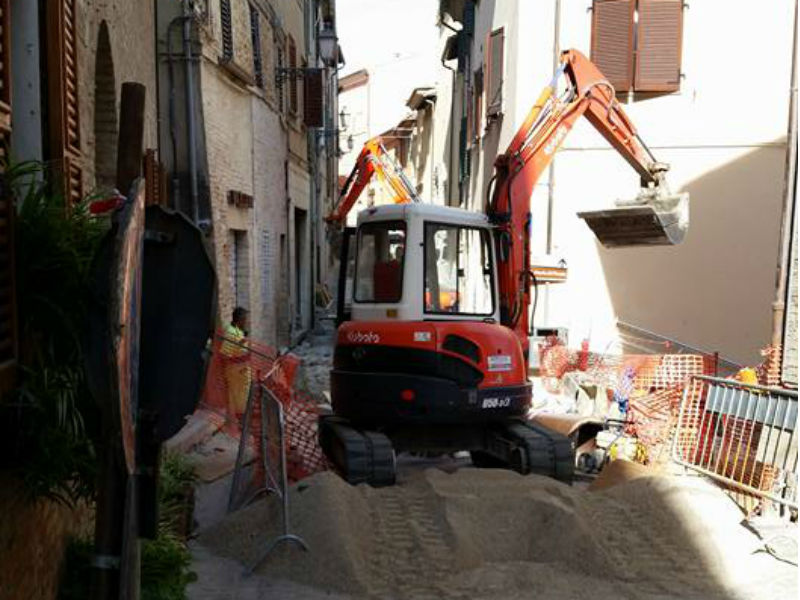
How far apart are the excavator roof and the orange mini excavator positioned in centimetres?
1

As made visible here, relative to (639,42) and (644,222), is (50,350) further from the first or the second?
(639,42)

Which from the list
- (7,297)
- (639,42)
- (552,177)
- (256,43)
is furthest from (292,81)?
(7,297)

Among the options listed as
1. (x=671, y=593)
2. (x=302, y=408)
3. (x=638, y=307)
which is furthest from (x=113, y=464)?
(x=638, y=307)

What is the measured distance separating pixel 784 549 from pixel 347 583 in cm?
309

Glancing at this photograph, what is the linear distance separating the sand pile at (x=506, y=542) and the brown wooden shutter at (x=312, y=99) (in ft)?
49.4

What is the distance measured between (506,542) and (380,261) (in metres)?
2.83

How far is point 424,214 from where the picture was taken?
23.8 feet

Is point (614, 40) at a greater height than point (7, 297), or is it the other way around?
point (614, 40)

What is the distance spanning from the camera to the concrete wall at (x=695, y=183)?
1444cm

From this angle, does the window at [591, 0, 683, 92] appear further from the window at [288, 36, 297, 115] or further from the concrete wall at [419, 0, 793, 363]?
the window at [288, 36, 297, 115]

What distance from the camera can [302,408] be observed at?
8.68 metres

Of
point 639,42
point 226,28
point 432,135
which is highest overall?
point 432,135

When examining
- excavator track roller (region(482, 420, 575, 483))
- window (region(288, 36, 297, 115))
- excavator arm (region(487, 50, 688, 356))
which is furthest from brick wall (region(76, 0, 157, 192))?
window (region(288, 36, 297, 115))

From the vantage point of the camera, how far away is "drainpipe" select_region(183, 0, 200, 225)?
10375 mm
